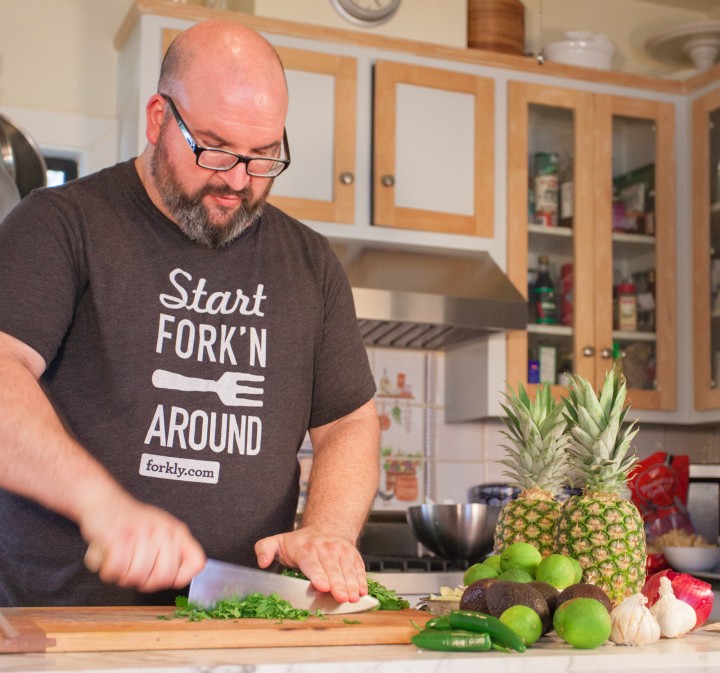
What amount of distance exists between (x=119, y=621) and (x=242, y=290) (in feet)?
2.08

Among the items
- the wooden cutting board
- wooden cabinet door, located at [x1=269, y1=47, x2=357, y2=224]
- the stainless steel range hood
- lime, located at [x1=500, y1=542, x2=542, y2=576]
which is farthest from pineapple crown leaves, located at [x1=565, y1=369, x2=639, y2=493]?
wooden cabinet door, located at [x1=269, y1=47, x2=357, y2=224]

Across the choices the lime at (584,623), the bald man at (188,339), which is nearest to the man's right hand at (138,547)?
the bald man at (188,339)

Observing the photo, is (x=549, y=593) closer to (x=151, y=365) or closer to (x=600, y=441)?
(x=600, y=441)

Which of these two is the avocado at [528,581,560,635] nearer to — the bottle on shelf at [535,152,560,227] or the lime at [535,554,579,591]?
the lime at [535,554,579,591]

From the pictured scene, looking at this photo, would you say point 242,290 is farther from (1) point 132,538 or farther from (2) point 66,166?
(2) point 66,166

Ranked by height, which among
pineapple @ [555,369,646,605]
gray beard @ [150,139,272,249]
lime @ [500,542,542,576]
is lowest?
lime @ [500,542,542,576]

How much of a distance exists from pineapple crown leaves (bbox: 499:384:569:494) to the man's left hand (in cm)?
31

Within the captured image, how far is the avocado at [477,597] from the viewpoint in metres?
1.20

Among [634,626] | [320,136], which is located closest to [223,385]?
[634,626]

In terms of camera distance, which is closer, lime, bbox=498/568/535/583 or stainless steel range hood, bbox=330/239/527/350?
lime, bbox=498/568/535/583

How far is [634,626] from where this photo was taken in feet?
3.85

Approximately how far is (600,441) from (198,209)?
66 centimetres

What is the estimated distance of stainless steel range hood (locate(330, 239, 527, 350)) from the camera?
3.00m

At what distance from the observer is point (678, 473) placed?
298 cm
